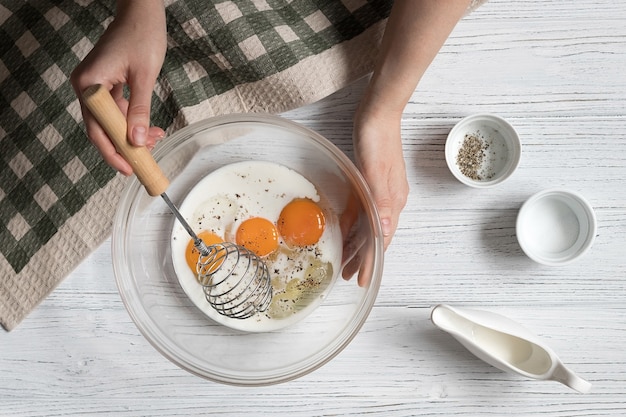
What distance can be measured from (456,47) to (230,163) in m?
0.45

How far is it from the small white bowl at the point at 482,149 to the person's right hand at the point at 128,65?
1.66 feet

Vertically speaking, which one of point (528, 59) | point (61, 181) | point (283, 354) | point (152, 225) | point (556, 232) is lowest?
point (556, 232)

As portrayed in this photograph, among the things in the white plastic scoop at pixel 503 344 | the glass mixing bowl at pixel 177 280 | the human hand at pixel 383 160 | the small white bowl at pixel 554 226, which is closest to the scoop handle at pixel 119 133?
the glass mixing bowl at pixel 177 280

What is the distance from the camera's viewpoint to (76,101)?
3.65 feet

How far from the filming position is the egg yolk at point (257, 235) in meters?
1.04


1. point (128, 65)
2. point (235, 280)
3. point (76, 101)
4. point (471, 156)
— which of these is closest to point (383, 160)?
point (471, 156)

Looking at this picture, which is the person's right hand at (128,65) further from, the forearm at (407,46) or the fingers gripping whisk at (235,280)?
the forearm at (407,46)

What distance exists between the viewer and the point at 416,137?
1.14 metres

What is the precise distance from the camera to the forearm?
102cm

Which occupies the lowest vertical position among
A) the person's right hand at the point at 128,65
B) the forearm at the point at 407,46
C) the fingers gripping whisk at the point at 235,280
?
the fingers gripping whisk at the point at 235,280

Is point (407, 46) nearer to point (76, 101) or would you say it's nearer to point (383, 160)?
point (383, 160)

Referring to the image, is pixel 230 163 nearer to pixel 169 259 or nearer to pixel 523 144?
pixel 169 259

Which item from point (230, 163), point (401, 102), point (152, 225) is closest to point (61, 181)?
point (152, 225)

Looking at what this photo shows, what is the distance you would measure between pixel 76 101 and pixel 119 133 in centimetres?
40
